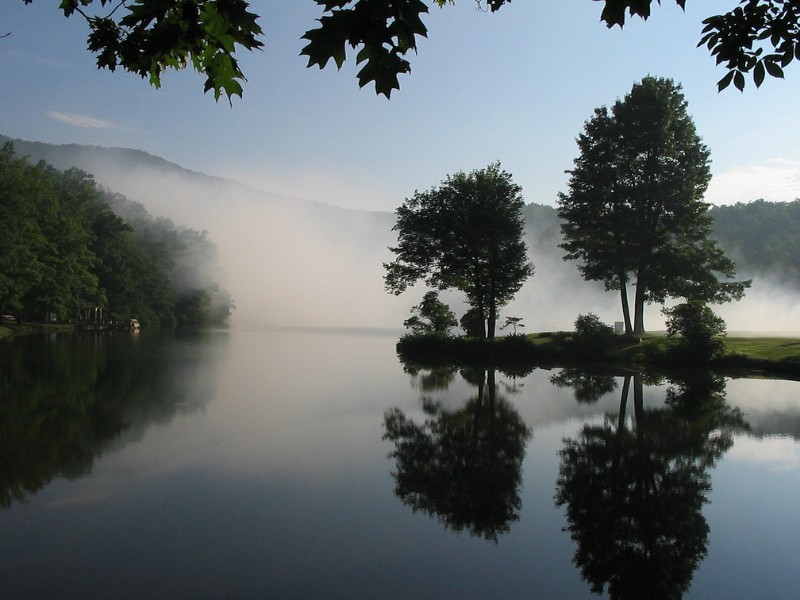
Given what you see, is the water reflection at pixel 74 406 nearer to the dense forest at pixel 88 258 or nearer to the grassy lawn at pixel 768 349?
the grassy lawn at pixel 768 349

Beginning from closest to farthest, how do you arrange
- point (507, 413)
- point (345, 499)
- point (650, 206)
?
1. point (345, 499)
2. point (507, 413)
3. point (650, 206)

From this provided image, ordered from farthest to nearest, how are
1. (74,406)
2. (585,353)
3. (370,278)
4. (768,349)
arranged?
(370,278) → (585,353) → (768,349) → (74,406)

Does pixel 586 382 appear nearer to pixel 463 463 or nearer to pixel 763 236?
pixel 463 463

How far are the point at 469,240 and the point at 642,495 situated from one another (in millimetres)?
33758

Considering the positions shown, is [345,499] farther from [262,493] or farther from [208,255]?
[208,255]

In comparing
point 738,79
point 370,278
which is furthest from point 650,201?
point 370,278

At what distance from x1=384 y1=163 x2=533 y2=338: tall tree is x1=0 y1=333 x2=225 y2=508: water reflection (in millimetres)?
17860

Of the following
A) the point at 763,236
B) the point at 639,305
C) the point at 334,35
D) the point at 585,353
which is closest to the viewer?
the point at 334,35

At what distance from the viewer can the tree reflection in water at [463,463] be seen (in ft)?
29.5

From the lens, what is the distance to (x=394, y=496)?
9734 millimetres

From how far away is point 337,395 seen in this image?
861 inches

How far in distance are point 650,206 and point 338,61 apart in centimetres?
4217

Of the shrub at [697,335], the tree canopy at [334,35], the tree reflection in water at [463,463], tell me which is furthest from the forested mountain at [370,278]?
the tree canopy at [334,35]

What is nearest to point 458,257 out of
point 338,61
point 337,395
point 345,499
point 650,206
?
point 650,206
